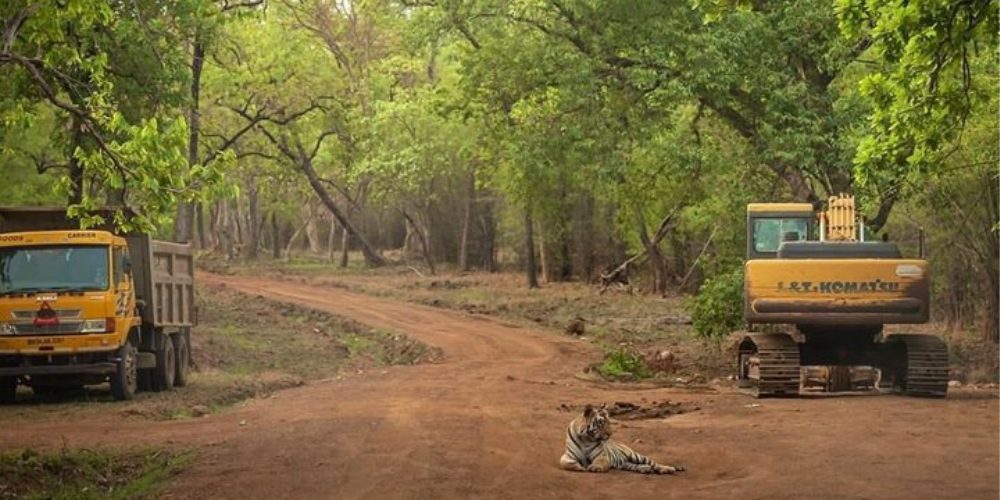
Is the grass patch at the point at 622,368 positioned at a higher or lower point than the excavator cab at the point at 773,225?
lower

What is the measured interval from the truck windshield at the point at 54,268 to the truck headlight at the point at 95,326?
0.52m

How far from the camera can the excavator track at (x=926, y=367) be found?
60.5ft

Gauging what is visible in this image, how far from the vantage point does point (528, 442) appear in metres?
13.7

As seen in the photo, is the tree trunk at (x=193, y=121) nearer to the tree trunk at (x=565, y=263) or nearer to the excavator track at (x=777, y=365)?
the excavator track at (x=777, y=365)

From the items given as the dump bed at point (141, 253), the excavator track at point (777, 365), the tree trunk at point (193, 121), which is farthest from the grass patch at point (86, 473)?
the excavator track at point (777, 365)

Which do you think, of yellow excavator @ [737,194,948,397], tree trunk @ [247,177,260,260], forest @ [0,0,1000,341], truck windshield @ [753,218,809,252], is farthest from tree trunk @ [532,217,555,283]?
yellow excavator @ [737,194,948,397]

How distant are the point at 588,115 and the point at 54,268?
11.8m

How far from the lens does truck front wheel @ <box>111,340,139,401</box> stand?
19250mm

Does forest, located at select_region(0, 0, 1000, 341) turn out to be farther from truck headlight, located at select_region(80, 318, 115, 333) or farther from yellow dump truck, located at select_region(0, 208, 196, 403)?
truck headlight, located at select_region(80, 318, 115, 333)

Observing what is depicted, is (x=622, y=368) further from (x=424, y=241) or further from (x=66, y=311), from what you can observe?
(x=424, y=241)

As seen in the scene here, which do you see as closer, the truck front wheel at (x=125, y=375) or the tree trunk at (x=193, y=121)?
the truck front wheel at (x=125, y=375)

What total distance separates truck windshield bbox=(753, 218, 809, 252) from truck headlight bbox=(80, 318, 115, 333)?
10798 millimetres

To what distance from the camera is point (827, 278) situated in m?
18.0

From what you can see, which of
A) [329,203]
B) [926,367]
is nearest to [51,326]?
[926,367]
